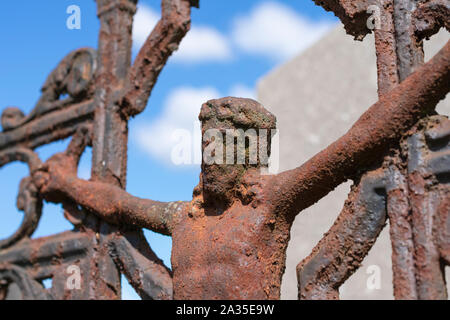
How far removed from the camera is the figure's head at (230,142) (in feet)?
5.63

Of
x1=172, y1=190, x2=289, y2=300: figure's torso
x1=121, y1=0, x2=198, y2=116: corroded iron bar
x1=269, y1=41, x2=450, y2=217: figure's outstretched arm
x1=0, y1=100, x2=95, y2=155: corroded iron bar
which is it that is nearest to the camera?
x1=269, y1=41, x2=450, y2=217: figure's outstretched arm

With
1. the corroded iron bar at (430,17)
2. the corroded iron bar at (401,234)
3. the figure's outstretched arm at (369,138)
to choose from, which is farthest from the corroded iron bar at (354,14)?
the corroded iron bar at (401,234)

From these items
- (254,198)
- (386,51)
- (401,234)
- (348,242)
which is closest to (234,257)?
(254,198)

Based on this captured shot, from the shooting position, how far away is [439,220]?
140 cm

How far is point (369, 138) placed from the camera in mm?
1492

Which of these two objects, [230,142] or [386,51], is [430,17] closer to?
[386,51]

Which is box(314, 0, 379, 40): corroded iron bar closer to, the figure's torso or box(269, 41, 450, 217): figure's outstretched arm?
box(269, 41, 450, 217): figure's outstretched arm

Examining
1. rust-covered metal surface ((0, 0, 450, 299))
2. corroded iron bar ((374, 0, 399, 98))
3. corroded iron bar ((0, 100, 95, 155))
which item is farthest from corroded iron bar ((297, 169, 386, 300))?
corroded iron bar ((0, 100, 95, 155))

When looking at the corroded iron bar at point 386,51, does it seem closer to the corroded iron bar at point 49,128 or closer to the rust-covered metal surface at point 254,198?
the rust-covered metal surface at point 254,198

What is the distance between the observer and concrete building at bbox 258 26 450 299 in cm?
418

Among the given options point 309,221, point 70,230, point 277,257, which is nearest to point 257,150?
point 277,257

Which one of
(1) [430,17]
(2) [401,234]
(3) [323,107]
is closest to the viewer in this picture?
(2) [401,234]

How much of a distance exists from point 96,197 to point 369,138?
1.17m
